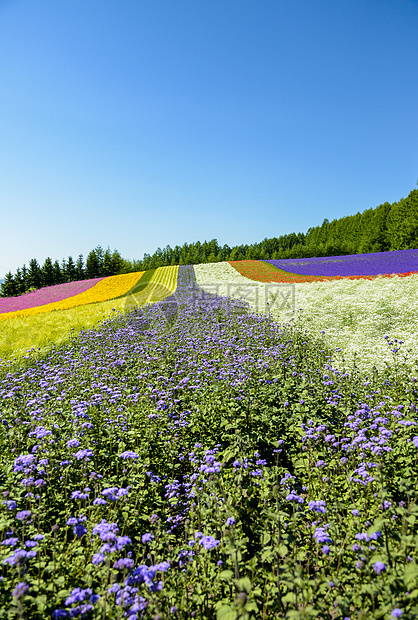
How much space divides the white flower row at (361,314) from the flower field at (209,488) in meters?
1.30

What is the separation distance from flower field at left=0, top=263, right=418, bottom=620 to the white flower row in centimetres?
130

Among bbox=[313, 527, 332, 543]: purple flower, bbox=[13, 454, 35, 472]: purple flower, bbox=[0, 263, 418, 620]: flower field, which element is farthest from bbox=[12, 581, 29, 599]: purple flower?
bbox=[313, 527, 332, 543]: purple flower

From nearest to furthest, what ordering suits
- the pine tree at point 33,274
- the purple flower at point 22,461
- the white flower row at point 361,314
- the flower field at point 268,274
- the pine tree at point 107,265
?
the purple flower at point 22,461
the white flower row at point 361,314
the flower field at point 268,274
the pine tree at point 33,274
the pine tree at point 107,265

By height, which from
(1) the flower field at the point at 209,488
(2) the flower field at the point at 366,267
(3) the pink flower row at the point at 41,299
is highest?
(2) the flower field at the point at 366,267

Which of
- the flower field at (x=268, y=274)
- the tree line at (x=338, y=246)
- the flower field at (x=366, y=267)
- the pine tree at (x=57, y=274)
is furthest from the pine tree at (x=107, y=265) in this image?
the flower field at (x=366, y=267)

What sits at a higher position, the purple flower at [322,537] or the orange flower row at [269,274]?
the orange flower row at [269,274]

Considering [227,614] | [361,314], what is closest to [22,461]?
[227,614]

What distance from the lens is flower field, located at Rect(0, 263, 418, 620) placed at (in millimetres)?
2498

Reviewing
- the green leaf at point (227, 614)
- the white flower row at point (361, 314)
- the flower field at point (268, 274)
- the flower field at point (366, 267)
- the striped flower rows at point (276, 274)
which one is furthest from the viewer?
the flower field at point (268, 274)

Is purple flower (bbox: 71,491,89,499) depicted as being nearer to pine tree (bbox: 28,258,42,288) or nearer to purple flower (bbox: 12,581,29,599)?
purple flower (bbox: 12,581,29,599)

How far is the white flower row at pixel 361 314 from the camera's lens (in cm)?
912

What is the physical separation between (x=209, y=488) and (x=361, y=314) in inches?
447

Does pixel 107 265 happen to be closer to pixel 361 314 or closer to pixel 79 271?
pixel 79 271

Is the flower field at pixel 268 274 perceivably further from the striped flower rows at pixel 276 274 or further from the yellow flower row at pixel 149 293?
the yellow flower row at pixel 149 293
